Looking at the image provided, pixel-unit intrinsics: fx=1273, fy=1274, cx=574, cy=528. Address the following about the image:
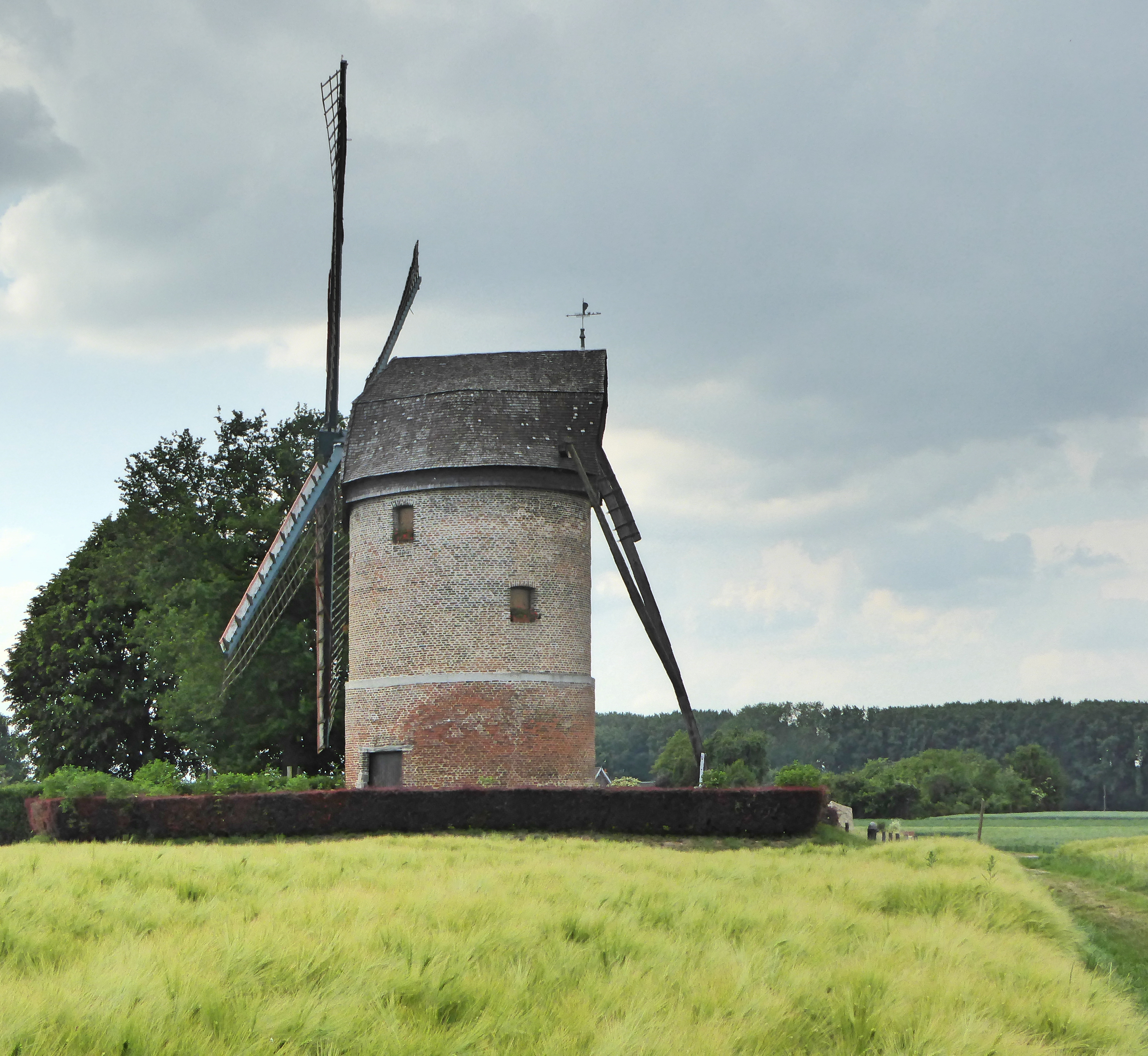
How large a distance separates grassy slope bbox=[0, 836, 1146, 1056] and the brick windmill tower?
51.3ft

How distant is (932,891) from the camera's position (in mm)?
12914

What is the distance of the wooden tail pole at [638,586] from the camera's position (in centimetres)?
2859

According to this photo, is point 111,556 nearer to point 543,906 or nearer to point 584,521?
point 584,521

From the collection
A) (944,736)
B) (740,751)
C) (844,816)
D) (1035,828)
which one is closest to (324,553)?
(844,816)

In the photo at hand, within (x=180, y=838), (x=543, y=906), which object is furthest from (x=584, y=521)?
(x=543, y=906)

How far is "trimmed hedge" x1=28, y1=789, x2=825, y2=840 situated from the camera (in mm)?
25812

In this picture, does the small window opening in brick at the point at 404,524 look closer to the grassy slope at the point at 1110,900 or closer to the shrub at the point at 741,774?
the grassy slope at the point at 1110,900

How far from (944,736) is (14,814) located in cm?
9801

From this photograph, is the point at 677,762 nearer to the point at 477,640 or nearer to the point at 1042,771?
the point at 1042,771

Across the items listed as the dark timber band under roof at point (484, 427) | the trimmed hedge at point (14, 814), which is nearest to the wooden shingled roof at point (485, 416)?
the dark timber band under roof at point (484, 427)

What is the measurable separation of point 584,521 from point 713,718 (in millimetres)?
115068

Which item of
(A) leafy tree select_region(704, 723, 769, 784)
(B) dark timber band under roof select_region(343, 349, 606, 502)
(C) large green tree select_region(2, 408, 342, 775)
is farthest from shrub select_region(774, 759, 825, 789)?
(A) leafy tree select_region(704, 723, 769, 784)

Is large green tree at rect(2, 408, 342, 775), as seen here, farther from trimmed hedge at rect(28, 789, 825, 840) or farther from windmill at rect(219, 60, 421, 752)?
trimmed hedge at rect(28, 789, 825, 840)

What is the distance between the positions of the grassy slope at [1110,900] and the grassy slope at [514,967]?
186 centimetres
